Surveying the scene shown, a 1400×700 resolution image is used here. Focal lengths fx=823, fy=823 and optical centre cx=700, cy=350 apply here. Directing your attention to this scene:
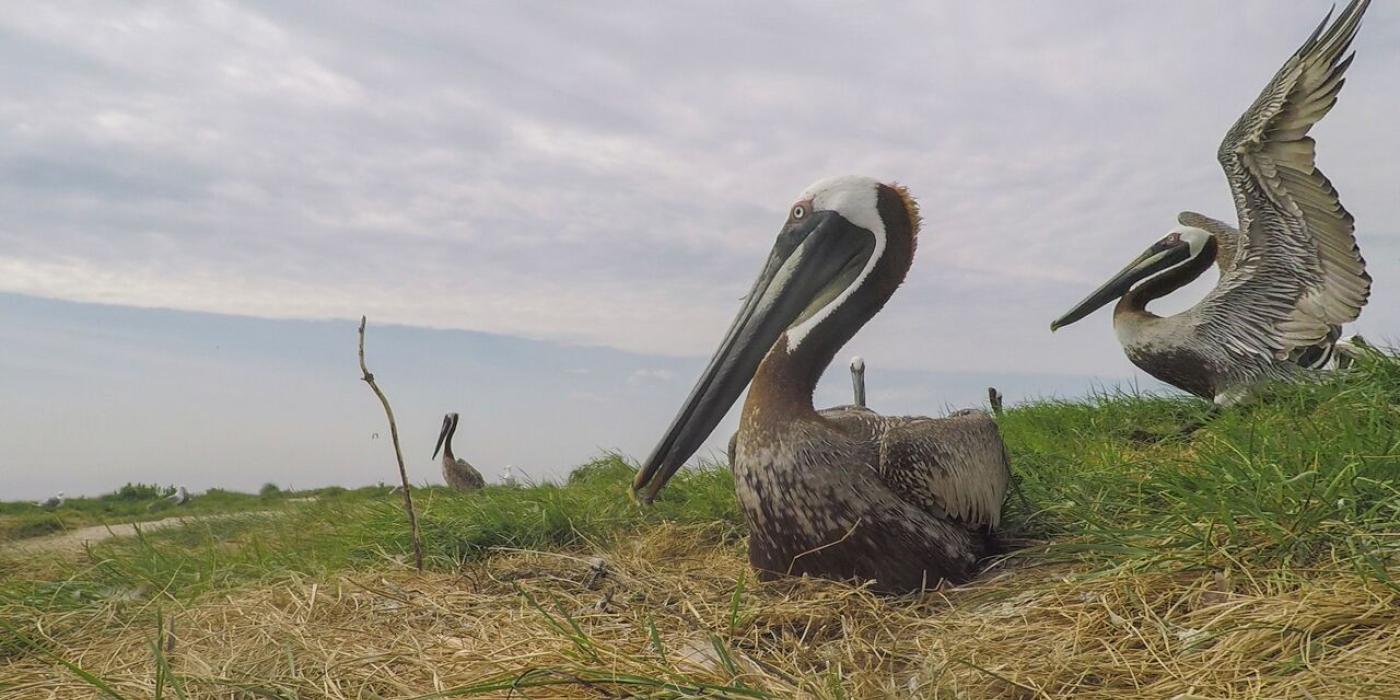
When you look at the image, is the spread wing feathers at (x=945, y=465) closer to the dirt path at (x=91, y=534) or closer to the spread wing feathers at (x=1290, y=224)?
the spread wing feathers at (x=1290, y=224)

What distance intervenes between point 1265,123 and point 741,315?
4.24 metres

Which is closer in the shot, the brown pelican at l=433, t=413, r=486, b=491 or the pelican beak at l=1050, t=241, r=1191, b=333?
the pelican beak at l=1050, t=241, r=1191, b=333

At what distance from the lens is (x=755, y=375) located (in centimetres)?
353

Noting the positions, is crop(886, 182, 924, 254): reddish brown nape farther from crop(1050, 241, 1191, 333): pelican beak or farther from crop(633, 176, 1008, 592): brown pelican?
crop(1050, 241, 1191, 333): pelican beak

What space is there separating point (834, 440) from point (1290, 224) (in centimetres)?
463

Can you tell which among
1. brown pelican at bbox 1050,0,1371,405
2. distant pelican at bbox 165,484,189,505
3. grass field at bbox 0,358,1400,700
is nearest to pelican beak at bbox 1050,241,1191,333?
brown pelican at bbox 1050,0,1371,405

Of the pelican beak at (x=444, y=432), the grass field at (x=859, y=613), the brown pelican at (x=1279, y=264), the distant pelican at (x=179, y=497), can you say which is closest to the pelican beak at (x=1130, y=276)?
the brown pelican at (x=1279, y=264)

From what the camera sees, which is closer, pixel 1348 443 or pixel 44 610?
pixel 1348 443

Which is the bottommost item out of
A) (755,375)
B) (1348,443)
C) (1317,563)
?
(1317,563)

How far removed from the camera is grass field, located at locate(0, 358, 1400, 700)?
2180 millimetres

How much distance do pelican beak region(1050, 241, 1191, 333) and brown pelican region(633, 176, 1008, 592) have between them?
5.02 metres

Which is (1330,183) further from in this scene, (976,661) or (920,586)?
(976,661)

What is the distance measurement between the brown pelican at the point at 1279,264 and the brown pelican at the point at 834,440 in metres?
3.68

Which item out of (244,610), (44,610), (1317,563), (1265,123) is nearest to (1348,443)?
(1317,563)
